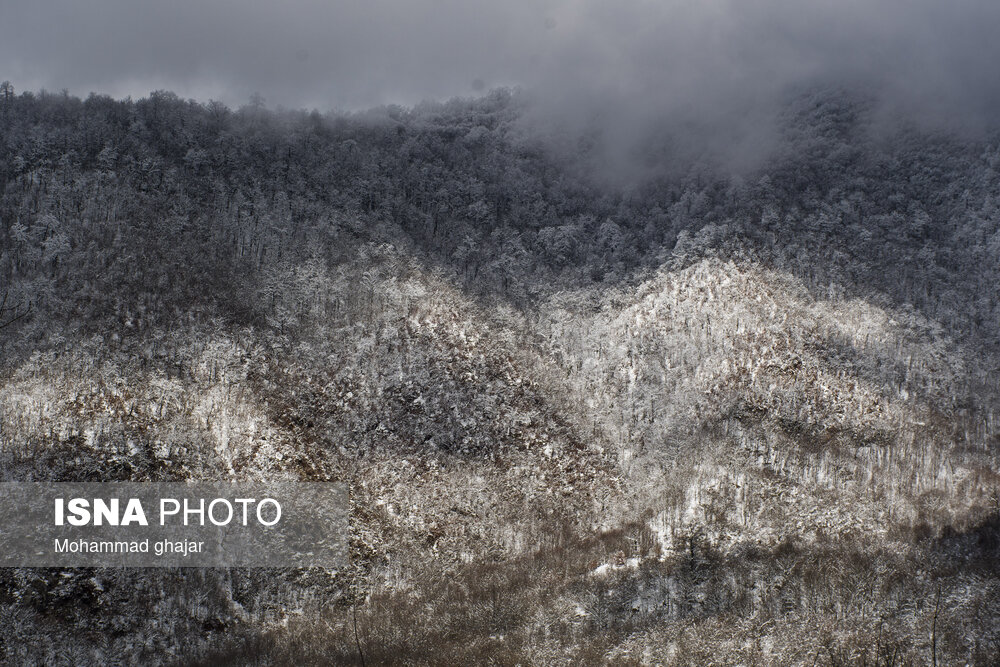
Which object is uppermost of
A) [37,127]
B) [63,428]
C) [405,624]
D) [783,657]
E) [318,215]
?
[37,127]

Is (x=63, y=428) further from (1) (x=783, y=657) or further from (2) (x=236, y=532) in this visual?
(1) (x=783, y=657)

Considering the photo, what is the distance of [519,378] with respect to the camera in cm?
6425

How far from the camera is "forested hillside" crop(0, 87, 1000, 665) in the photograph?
45.4m

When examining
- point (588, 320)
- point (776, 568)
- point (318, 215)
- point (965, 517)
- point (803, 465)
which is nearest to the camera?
point (776, 568)

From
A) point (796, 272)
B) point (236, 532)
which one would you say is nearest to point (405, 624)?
point (236, 532)

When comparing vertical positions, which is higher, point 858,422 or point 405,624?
point 858,422

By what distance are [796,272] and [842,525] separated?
92.8ft

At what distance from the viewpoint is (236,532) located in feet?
162

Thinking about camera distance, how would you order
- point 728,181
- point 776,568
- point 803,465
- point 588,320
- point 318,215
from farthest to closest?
point 728,181, point 318,215, point 588,320, point 803,465, point 776,568

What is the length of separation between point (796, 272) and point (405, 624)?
51.2 meters

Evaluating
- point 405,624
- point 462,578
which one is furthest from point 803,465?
point 405,624

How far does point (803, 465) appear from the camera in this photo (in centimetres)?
5653

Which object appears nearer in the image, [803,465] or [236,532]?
[236,532]

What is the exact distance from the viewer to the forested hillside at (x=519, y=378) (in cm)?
4544
